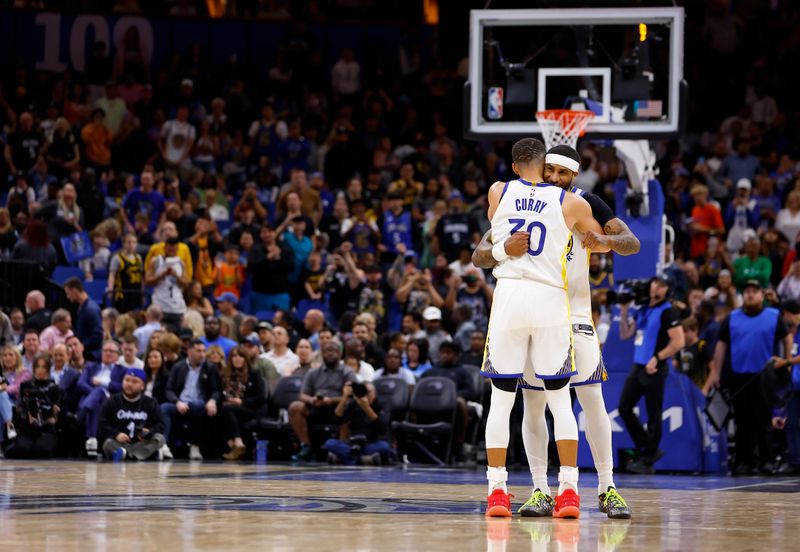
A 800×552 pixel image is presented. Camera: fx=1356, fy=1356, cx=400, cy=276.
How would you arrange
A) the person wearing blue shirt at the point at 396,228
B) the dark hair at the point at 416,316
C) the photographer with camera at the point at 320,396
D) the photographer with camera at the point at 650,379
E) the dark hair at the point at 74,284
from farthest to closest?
the person wearing blue shirt at the point at 396,228 → the dark hair at the point at 416,316 → the dark hair at the point at 74,284 → the photographer with camera at the point at 320,396 → the photographer with camera at the point at 650,379

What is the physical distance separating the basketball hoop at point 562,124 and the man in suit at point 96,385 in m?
6.34

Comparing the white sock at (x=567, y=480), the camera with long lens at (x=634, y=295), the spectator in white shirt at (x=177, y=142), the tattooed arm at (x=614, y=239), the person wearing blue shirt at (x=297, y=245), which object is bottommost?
the white sock at (x=567, y=480)

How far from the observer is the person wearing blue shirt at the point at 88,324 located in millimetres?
18344

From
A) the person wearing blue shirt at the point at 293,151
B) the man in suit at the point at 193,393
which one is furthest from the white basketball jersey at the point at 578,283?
the person wearing blue shirt at the point at 293,151

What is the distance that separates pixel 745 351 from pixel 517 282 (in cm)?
826

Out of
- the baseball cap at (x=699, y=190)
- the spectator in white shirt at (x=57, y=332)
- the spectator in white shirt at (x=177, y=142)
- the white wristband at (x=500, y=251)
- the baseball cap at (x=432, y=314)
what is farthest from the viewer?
the spectator in white shirt at (x=177, y=142)

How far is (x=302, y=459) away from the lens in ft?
53.9

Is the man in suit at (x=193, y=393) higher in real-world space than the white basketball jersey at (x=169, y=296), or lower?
lower

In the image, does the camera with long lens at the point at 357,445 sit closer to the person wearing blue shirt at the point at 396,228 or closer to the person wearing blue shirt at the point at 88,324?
the person wearing blue shirt at the point at 88,324

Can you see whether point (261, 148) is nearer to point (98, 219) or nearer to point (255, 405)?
point (98, 219)

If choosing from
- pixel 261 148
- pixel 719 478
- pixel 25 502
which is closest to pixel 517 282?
pixel 25 502

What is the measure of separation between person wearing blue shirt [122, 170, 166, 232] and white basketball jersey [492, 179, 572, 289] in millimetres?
14452

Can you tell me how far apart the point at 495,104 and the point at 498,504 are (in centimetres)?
843

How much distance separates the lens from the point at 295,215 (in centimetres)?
2127
